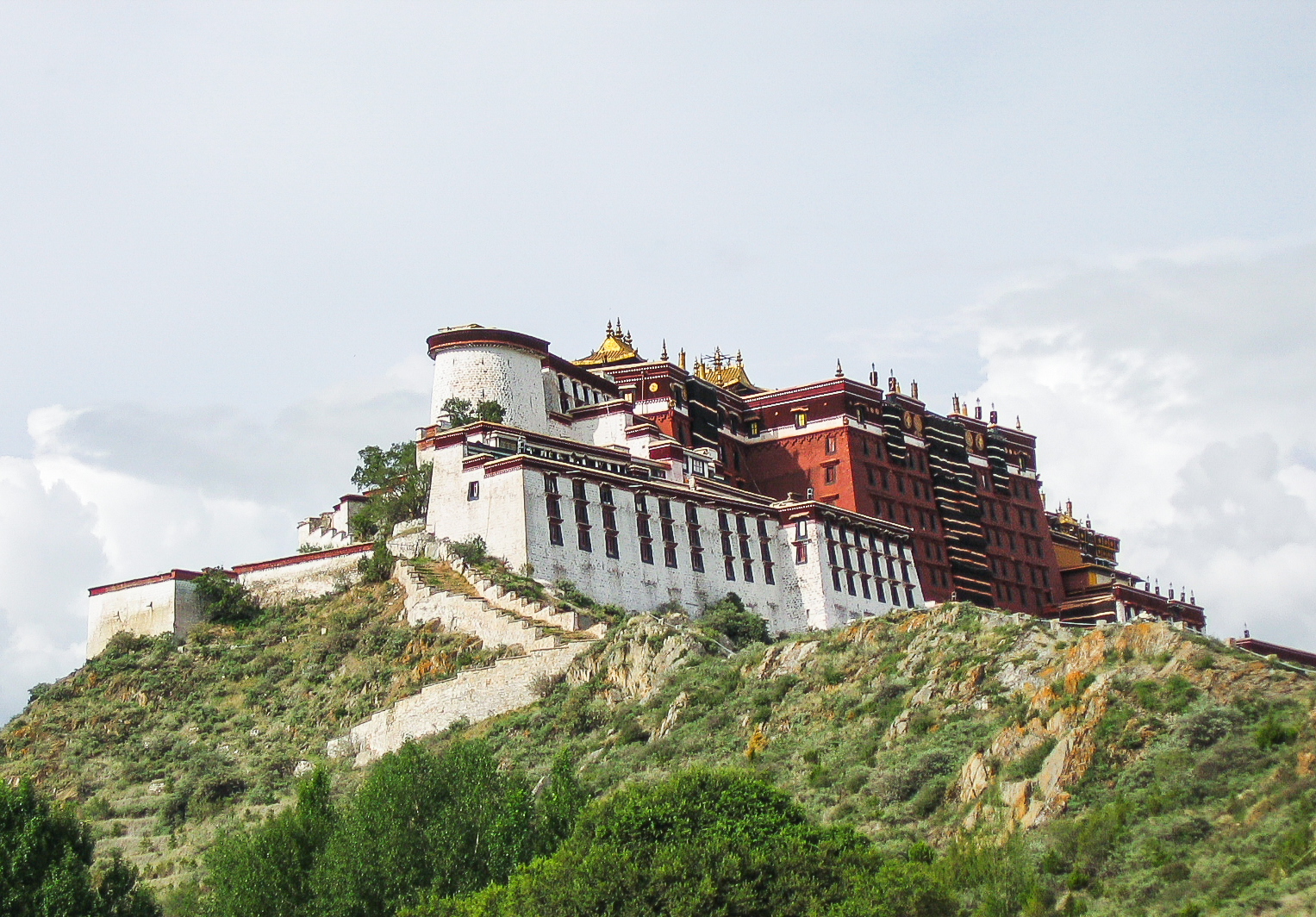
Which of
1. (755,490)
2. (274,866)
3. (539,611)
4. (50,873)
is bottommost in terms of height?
(274,866)

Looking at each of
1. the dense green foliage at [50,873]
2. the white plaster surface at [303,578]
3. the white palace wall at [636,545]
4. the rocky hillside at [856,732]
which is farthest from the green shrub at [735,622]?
the dense green foliage at [50,873]

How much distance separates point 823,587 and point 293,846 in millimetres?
43880

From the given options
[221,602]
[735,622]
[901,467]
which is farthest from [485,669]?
[901,467]

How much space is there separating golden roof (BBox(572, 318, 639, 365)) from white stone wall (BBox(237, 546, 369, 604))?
991 inches

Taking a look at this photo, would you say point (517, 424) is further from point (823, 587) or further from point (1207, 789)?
point (1207, 789)

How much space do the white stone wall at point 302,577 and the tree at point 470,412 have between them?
810cm

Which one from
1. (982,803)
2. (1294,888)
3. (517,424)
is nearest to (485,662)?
(517,424)

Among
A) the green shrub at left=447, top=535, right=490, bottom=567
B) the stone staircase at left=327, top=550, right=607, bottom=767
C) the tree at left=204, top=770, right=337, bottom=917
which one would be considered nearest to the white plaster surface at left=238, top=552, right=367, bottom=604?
the green shrub at left=447, top=535, right=490, bottom=567

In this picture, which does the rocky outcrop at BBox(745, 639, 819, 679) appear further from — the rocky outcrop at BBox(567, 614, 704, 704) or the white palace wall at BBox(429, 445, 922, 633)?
the white palace wall at BBox(429, 445, 922, 633)

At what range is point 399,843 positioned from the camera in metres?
50.4

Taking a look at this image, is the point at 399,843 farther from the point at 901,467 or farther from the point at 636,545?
the point at 901,467

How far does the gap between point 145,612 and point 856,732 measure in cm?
3934

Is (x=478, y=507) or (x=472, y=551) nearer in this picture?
(x=472, y=551)

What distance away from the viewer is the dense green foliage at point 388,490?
90938 mm
